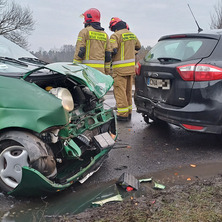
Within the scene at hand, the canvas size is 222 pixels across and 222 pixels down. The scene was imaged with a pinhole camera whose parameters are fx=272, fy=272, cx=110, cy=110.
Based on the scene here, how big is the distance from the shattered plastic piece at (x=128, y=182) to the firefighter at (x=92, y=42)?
9.18 feet

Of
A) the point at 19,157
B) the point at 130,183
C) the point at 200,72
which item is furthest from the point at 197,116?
the point at 19,157

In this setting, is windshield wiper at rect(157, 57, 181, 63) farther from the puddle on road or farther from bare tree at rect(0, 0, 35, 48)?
bare tree at rect(0, 0, 35, 48)

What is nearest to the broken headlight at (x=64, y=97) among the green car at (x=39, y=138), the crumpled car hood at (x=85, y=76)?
the green car at (x=39, y=138)

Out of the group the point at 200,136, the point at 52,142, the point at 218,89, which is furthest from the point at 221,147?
the point at 52,142

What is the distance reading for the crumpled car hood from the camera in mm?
2793

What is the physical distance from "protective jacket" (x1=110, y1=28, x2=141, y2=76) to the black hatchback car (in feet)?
4.85

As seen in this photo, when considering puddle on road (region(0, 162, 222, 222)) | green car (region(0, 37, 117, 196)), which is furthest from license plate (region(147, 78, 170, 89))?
green car (region(0, 37, 117, 196))

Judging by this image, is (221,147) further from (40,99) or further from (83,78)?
(40,99)

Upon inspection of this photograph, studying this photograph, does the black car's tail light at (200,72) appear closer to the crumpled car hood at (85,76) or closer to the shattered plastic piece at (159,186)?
the crumpled car hood at (85,76)

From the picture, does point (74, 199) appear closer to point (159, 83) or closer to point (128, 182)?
point (128, 182)

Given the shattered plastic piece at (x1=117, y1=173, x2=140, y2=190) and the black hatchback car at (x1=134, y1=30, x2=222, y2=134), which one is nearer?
the shattered plastic piece at (x1=117, y1=173, x2=140, y2=190)

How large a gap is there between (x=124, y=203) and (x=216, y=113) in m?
1.79

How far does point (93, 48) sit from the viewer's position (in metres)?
5.14

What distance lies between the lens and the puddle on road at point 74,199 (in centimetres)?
236
